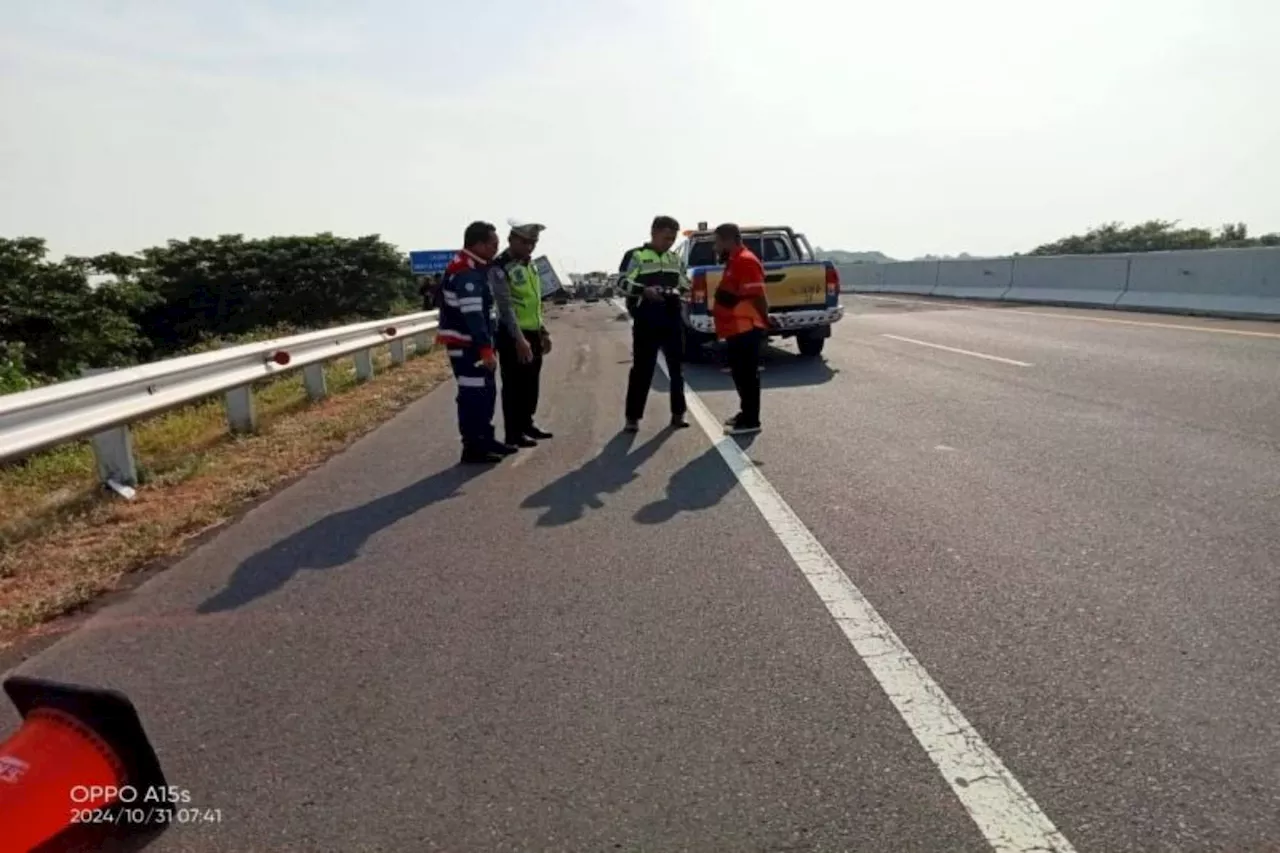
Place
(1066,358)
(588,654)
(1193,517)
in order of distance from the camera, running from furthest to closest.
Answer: (1066,358) < (1193,517) < (588,654)

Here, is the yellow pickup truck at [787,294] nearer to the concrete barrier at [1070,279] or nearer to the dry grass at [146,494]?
the dry grass at [146,494]

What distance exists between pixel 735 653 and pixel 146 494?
16.0 ft

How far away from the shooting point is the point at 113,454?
21.6 feet

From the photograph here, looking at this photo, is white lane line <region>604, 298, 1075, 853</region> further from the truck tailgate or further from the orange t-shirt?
the truck tailgate

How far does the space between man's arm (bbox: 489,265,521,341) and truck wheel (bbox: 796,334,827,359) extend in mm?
6533

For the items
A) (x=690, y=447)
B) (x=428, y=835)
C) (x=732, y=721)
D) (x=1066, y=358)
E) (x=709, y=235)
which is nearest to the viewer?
(x=428, y=835)

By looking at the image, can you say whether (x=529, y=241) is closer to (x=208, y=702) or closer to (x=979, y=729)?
(x=208, y=702)

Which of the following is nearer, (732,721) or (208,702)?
(732,721)

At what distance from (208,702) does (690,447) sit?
466cm

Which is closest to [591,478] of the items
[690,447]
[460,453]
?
[690,447]

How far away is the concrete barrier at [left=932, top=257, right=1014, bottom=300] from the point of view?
26.2 meters

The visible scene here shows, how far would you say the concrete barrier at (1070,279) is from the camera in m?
20.5

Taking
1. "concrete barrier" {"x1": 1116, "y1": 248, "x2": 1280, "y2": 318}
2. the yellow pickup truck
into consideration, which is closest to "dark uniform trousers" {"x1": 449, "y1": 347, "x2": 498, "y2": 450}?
the yellow pickup truck

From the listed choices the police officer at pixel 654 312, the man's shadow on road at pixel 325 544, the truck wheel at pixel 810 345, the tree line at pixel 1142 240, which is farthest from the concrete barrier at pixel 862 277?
the man's shadow on road at pixel 325 544
